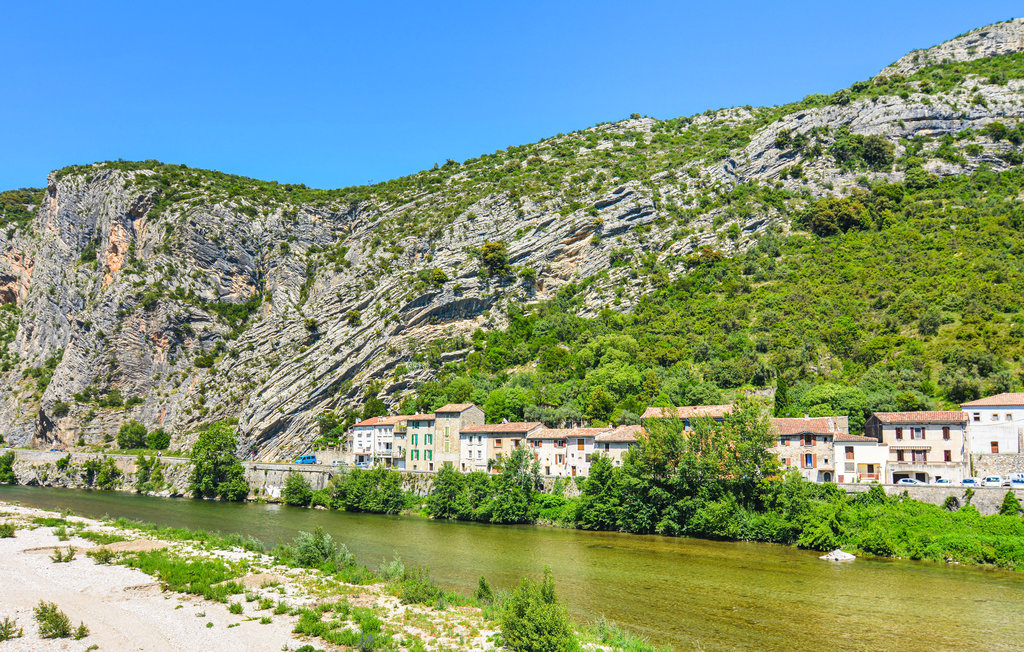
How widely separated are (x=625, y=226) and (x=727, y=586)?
89.3m

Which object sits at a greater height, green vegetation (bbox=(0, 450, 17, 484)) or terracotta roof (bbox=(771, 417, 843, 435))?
terracotta roof (bbox=(771, 417, 843, 435))

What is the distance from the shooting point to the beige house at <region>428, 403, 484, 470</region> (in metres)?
72.1

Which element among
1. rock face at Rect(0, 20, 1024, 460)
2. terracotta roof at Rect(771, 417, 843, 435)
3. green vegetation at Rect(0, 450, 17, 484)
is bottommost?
green vegetation at Rect(0, 450, 17, 484)

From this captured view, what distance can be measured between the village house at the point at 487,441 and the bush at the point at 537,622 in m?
44.9

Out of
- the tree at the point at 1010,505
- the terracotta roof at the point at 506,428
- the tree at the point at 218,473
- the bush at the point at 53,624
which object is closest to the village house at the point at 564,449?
the terracotta roof at the point at 506,428

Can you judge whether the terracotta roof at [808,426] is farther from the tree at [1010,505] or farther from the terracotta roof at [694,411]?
the tree at [1010,505]

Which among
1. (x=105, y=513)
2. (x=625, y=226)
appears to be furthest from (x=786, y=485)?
(x=625, y=226)

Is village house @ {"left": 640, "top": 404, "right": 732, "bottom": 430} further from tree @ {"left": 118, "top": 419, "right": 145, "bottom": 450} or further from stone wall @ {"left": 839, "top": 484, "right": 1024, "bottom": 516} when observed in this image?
tree @ {"left": 118, "top": 419, "right": 145, "bottom": 450}

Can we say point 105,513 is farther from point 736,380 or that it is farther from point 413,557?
point 736,380

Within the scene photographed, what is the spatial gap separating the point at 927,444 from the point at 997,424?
483 cm

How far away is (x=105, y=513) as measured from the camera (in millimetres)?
58094

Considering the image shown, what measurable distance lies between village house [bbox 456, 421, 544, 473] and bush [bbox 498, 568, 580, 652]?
44928mm

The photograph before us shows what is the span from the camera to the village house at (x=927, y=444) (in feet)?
160

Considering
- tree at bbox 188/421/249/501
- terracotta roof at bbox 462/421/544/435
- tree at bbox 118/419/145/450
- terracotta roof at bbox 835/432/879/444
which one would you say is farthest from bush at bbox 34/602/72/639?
tree at bbox 118/419/145/450
